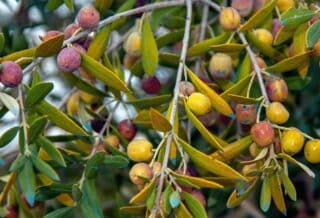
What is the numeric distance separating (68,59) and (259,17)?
26cm

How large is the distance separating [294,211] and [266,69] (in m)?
0.77

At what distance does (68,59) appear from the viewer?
0.98m

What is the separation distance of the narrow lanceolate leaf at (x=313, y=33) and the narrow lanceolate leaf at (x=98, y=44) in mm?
281

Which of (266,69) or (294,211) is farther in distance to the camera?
(294,211)

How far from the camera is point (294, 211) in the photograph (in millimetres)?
1777

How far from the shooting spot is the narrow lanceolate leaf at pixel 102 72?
3.33 ft

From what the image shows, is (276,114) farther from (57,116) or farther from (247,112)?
(57,116)

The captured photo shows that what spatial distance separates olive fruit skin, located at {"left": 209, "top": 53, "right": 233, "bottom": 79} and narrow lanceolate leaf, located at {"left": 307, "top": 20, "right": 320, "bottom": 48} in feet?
0.55

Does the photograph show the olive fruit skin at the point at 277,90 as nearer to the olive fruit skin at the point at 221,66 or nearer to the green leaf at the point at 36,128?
the olive fruit skin at the point at 221,66

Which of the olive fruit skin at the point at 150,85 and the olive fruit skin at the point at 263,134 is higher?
the olive fruit skin at the point at 263,134

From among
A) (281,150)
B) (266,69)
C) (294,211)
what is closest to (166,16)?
(266,69)

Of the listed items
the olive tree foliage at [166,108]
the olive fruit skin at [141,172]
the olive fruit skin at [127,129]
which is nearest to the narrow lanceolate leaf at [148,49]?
the olive tree foliage at [166,108]

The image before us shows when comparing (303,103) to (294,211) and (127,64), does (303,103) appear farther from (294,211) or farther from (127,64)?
(127,64)

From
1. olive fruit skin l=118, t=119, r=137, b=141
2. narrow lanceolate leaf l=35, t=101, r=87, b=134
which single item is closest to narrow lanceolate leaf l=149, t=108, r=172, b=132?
narrow lanceolate leaf l=35, t=101, r=87, b=134
